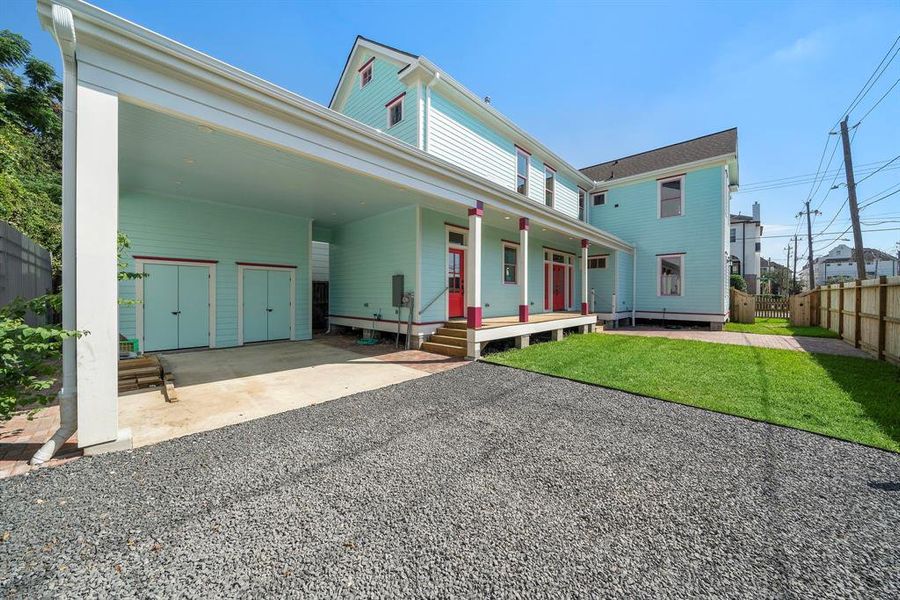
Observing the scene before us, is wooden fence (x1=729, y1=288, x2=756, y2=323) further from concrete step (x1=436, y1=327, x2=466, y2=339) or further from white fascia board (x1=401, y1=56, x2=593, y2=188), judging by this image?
concrete step (x1=436, y1=327, x2=466, y2=339)

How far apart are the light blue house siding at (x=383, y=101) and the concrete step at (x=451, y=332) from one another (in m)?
4.84

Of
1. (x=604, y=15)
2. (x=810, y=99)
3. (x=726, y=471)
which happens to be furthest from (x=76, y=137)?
(x=810, y=99)

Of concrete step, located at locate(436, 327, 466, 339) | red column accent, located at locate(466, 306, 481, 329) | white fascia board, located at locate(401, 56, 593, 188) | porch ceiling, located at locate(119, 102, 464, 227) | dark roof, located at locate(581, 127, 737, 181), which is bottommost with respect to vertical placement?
concrete step, located at locate(436, 327, 466, 339)

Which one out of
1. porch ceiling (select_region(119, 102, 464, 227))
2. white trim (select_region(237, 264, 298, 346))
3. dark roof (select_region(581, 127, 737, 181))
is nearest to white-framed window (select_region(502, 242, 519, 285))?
porch ceiling (select_region(119, 102, 464, 227))

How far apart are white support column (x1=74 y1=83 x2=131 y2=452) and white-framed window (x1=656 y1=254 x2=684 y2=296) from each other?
16.3m

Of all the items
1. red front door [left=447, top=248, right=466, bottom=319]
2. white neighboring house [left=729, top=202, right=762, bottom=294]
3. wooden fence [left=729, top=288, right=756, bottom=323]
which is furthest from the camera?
white neighboring house [left=729, top=202, right=762, bottom=294]

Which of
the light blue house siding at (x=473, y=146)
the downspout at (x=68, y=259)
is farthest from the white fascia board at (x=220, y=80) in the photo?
the light blue house siding at (x=473, y=146)

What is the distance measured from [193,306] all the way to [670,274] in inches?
652

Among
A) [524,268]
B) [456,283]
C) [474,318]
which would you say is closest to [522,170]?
[524,268]

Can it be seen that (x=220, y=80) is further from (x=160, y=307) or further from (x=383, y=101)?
(x=383, y=101)

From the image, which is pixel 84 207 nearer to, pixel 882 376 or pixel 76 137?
pixel 76 137

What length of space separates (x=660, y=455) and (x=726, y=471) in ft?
1.55

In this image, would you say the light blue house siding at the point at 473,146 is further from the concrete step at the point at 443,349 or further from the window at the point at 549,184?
the concrete step at the point at 443,349

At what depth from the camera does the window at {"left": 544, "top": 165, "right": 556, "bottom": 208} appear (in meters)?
13.4
